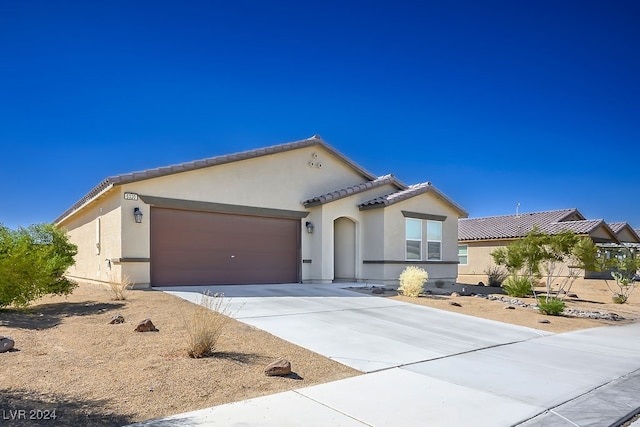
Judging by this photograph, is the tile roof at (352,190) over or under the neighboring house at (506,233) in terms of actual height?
over

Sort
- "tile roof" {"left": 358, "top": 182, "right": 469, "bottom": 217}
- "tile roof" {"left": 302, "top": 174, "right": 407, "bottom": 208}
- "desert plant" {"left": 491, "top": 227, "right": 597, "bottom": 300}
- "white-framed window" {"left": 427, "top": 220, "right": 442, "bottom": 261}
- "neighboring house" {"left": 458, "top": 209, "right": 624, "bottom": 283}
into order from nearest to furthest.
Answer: "desert plant" {"left": 491, "top": 227, "right": 597, "bottom": 300}, "tile roof" {"left": 302, "top": 174, "right": 407, "bottom": 208}, "tile roof" {"left": 358, "top": 182, "right": 469, "bottom": 217}, "white-framed window" {"left": 427, "top": 220, "right": 442, "bottom": 261}, "neighboring house" {"left": 458, "top": 209, "right": 624, "bottom": 283}

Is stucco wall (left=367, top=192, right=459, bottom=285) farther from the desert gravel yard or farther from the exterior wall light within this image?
the desert gravel yard

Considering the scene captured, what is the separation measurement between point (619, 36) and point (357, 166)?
1086cm

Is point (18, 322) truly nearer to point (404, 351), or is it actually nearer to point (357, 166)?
point (404, 351)

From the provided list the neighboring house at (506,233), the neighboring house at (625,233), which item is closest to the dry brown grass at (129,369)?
the neighboring house at (506,233)

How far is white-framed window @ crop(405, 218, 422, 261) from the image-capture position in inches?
800

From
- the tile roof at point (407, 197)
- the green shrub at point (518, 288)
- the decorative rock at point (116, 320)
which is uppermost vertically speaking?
the tile roof at point (407, 197)

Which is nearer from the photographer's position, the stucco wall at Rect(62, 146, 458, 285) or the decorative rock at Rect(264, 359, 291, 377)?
the decorative rock at Rect(264, 359, 291, 377)

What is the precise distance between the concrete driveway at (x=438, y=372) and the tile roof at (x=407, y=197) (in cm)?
691

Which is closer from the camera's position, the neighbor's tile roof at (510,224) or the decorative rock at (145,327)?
the decorative rock at (145,327)

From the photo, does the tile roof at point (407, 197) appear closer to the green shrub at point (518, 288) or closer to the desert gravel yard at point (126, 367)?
the green shrub at point (518, 288)

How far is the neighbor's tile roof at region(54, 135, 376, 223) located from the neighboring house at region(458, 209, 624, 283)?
40.5 ft

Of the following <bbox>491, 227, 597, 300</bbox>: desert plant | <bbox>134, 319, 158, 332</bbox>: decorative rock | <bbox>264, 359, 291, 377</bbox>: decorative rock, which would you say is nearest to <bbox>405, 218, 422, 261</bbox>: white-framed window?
<bbox>491, 227, 597, 300</bbox>: desert plant

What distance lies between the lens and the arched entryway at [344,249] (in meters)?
20.2
